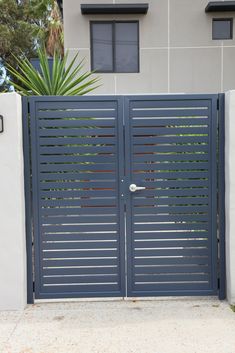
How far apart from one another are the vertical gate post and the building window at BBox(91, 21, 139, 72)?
26.8 feet

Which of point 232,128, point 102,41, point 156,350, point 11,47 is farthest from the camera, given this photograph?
point 11,47

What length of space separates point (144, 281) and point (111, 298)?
1.38 feet

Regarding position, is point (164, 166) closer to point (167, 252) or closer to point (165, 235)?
point (165, 235)

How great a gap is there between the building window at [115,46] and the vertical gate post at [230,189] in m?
8.17

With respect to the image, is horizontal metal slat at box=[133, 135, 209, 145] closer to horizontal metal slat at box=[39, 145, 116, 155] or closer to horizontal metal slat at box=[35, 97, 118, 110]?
horizontal metal slat at box=[39, 145, 116, 155]

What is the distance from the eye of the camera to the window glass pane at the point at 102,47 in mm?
11844

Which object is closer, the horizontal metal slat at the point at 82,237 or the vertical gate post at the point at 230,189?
the vertical gate post at the point at 230,189

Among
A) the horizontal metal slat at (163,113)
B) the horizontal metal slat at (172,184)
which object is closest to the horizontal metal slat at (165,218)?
the horizontal metal slat at (172,184)

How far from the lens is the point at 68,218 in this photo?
4.30 m

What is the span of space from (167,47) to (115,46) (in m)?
1.56

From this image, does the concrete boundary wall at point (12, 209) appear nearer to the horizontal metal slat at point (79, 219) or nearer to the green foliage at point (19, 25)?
the horizontal metal slat at point (79, 219)

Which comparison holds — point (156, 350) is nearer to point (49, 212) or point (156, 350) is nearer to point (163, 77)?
point (49, 212)

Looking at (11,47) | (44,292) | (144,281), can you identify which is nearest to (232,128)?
(144,281)

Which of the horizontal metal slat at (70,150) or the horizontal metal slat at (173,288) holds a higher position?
the horizontal metal slat at (70,150)
